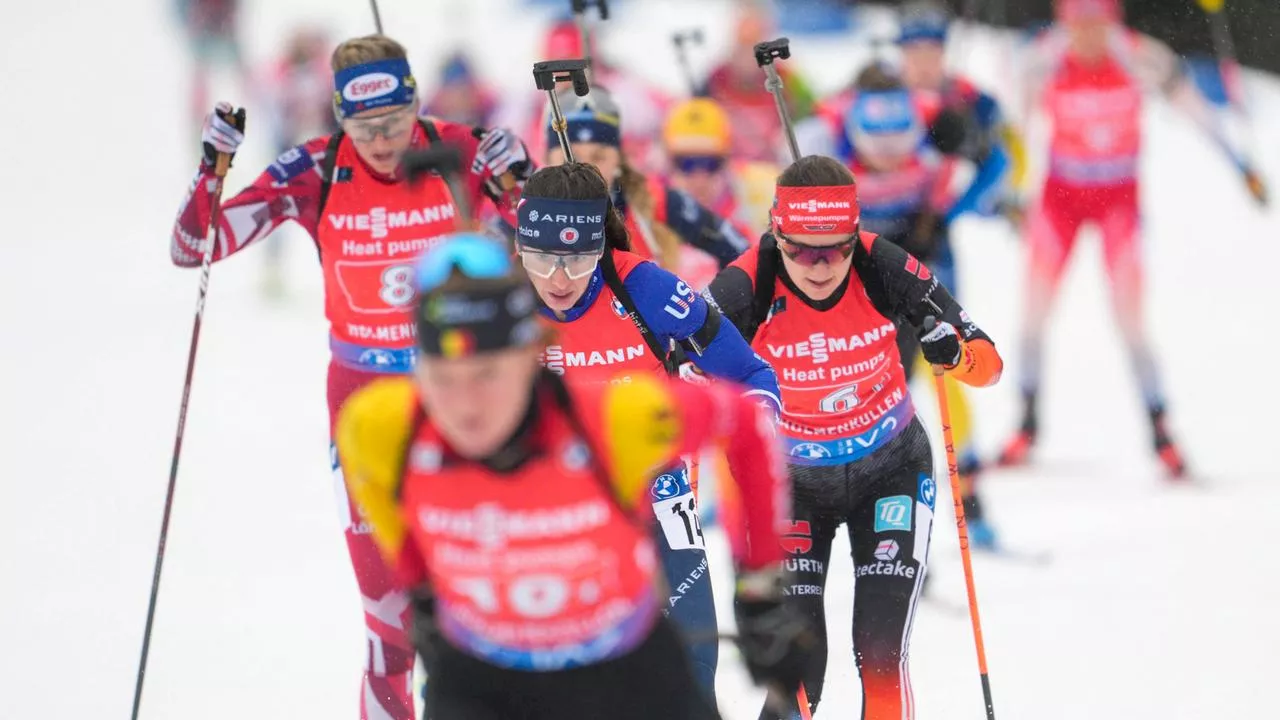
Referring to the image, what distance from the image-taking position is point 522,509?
282cm

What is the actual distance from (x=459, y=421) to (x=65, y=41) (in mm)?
21796

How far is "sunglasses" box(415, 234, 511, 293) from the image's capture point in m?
2.78

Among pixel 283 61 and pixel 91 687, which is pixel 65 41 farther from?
pixel 91 687

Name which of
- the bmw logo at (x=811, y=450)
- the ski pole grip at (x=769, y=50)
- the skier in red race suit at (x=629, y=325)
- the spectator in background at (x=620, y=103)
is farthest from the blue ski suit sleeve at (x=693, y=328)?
the spectator in background at (x=620, y=103)

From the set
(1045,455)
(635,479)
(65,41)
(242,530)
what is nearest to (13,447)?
(242,530)

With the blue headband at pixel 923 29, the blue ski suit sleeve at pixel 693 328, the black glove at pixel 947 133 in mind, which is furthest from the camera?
the blue headband at pixel 923 29

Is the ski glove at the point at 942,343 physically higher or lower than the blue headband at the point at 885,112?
lower

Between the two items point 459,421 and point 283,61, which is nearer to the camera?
point 459,421

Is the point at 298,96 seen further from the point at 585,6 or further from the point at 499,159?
the point at 499,159

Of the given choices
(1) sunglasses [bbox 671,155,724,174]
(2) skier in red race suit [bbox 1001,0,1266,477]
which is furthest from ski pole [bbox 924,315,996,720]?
(2) skier in red race suit [bbox 1001,0,1266,477]

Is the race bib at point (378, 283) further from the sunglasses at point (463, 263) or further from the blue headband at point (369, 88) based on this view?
the sunglasses at point (463, 263)

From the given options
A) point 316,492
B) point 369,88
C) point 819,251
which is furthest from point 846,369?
point 316,492

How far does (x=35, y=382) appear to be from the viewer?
11672 millimetres

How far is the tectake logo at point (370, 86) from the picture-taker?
497cm
